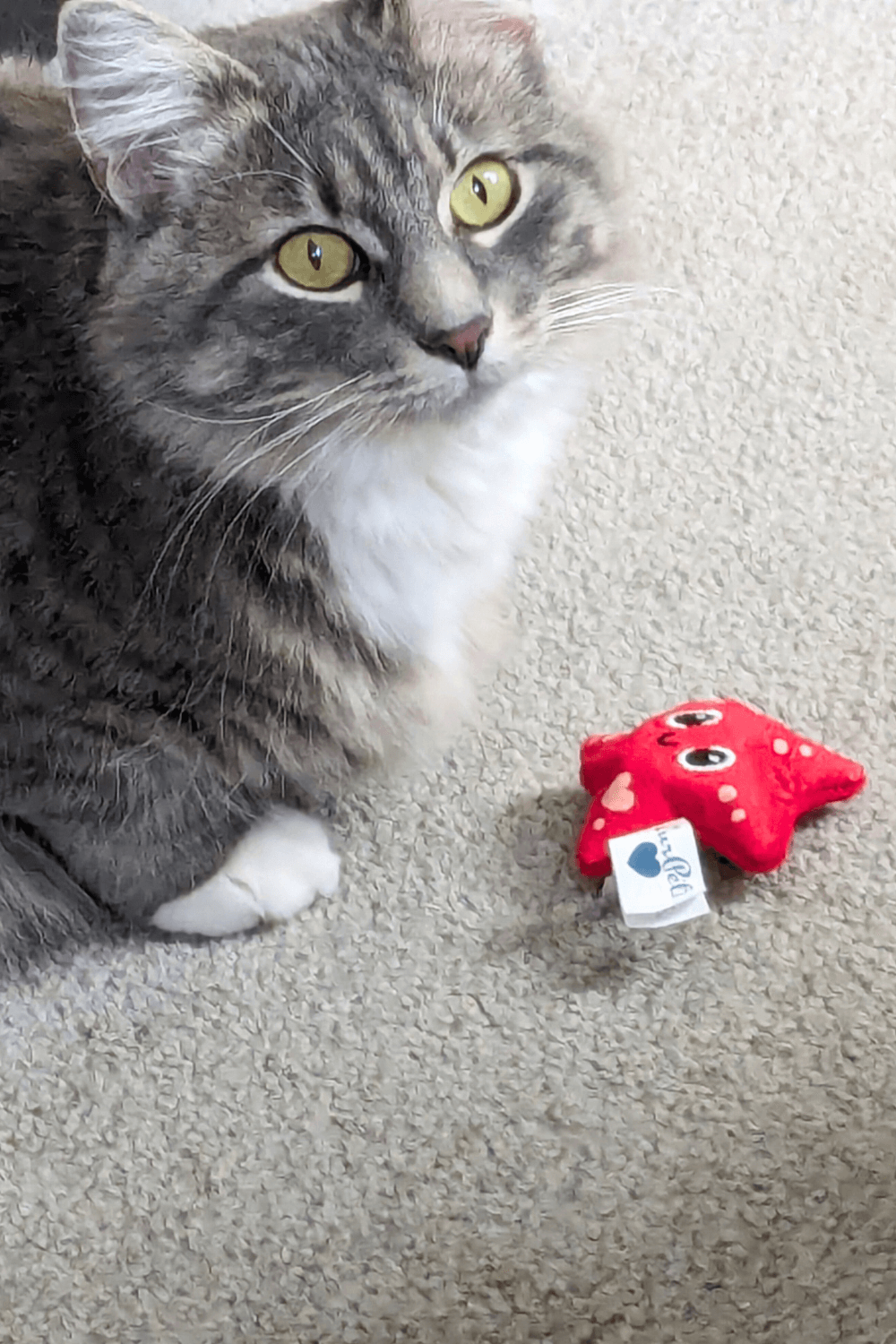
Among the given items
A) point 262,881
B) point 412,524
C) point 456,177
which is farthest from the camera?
point 262,881

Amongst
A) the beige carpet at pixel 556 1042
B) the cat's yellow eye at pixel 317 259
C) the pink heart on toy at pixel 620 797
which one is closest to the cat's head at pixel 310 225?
the cat's yellow eye at pixel 317 259

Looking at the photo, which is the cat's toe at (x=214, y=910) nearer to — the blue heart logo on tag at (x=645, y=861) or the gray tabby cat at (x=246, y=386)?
the gray tabby cat at (x=246, y=386)

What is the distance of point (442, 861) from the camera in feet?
3.88

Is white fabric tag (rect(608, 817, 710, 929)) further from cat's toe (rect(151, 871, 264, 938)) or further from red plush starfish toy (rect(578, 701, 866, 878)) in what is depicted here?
cat's toe (rect(151, 871, 264, 938))

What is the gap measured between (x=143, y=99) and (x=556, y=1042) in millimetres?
799

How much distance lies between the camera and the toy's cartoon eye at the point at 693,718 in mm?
1095

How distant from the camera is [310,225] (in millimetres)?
865

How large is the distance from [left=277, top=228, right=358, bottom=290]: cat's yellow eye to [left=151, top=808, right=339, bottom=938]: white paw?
0.51 m

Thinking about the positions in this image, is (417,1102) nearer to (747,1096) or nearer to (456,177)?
(747,1096)

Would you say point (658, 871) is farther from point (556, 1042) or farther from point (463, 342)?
point (463, 342)

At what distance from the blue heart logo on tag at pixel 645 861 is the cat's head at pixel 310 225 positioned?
38cm

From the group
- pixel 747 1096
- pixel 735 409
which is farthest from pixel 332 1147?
pixel 735 409

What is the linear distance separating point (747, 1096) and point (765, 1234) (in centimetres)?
11

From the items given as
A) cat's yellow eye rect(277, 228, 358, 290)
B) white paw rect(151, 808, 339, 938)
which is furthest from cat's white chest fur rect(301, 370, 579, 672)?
white paw rect(151, 808, 339, 938)
